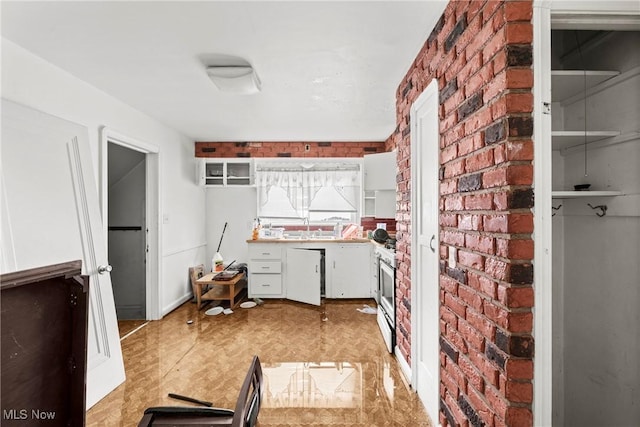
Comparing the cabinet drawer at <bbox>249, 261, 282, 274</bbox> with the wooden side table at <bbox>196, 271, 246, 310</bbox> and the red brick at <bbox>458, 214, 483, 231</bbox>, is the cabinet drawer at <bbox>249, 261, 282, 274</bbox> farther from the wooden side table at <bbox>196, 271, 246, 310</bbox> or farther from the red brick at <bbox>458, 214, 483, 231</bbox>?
the red brick at <bbox>458, 214, 483, 231</bbox>

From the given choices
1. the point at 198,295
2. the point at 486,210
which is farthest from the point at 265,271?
the point at 486,210

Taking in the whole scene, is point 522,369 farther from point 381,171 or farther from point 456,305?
point 381,171

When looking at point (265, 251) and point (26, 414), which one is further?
point (265, 251)

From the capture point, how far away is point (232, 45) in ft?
6.47

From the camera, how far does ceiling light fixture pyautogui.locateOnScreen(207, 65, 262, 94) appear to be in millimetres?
2230

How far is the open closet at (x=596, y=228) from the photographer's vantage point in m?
1.37

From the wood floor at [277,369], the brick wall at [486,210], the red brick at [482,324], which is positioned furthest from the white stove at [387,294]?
the red brick at [482,324]

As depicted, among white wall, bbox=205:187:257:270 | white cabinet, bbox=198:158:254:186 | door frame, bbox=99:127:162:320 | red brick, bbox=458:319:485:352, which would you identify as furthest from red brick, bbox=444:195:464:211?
white wall, bbox=205:187:257:270

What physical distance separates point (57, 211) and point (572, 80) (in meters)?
3.09

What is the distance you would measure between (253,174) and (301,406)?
3.52m

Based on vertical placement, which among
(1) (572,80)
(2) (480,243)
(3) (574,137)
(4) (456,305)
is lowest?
(4) (456,305)

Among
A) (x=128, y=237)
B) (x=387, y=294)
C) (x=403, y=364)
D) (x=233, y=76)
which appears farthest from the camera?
(x=128, y=237)

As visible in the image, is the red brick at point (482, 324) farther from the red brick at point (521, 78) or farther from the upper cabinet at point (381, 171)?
the upper cabinet at point (381, 171)

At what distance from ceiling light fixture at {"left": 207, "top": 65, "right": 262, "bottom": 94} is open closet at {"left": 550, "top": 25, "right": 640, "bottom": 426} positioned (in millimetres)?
1857
